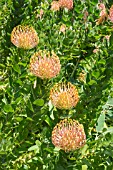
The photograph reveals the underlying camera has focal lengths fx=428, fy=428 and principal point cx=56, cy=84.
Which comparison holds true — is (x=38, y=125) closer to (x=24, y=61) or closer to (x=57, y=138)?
(x=24, y=61)

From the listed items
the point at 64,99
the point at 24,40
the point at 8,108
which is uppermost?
the point at 24,40

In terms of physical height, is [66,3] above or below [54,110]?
above

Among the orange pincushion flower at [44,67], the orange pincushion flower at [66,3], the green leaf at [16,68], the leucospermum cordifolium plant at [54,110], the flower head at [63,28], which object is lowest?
the leucospermum cordifolium plant at [54,110]

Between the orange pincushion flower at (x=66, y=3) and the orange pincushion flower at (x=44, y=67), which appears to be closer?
the orange pincushion flower at (x=44, y=67)

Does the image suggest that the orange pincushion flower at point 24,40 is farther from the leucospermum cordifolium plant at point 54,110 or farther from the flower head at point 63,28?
the flower head at point 63,28

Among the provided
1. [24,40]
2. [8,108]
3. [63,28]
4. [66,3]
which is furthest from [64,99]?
[63,28]

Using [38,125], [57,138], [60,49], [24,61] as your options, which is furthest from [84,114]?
[60,49]

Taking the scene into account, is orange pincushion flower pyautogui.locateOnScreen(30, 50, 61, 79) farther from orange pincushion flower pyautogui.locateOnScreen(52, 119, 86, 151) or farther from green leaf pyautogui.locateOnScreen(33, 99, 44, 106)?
orange pincushion flower pyautogui.locateOnScreen(52, 119, 86, 151)

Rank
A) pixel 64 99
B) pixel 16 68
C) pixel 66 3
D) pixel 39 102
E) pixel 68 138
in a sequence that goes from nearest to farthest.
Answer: pixel 68 138 → pixel 64 99 → pixel 39 102 → pixel 16 68 → pixel 66 3

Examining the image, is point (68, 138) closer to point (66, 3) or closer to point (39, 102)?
point (39, 102)

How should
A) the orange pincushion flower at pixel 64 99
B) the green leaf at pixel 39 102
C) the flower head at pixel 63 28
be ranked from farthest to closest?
the flower head at pixel 63 28, the green leaf at pixel 39 102, the orange pincushion flower at pixel 64 99

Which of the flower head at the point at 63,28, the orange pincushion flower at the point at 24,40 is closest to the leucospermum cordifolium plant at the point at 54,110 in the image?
the orange pincushion flower at the point at 24,40

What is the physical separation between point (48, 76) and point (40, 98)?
0.50 ft

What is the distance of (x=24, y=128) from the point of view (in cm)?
185
